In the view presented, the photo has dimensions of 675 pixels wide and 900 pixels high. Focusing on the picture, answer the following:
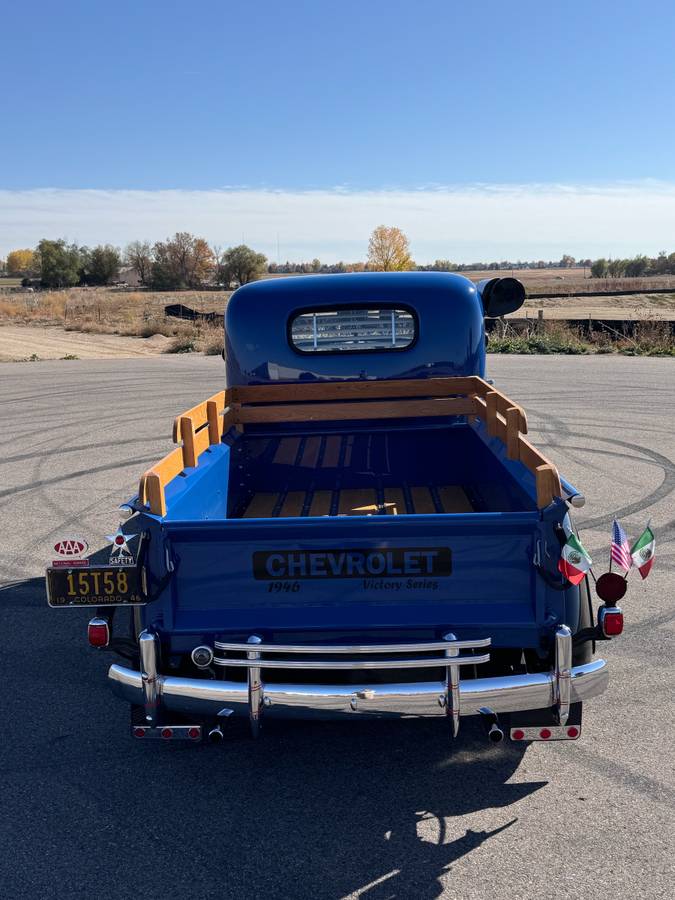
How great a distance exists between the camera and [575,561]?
9.92ft

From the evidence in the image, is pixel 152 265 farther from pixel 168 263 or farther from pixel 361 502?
pixel 361 502

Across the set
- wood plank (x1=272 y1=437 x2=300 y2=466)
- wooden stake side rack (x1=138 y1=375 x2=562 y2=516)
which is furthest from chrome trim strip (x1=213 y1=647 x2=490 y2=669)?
wood plank (x1=272 y1=437 x2=300 y2=466)

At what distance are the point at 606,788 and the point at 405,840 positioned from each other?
93cm

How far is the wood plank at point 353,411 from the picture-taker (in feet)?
19.1

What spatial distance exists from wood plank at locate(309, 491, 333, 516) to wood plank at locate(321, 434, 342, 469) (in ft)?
0.73

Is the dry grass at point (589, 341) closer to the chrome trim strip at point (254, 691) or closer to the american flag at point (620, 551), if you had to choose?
the american flag at point (620, 551)

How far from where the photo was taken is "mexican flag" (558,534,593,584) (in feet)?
9.87

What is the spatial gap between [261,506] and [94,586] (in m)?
2.26

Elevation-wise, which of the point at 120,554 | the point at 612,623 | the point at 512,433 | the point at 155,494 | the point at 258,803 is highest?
the point at 512,433

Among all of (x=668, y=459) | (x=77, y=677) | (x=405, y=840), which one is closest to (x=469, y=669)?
(x=405, y=840)

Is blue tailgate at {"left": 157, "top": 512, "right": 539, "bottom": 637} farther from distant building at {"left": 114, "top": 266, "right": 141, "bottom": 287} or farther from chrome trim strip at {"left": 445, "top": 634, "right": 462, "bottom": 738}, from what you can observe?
distant building at {"left": 114, "top": 266, "right": 141, "bottom": 287}

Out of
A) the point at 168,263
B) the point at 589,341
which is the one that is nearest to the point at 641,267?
the point at 168,263

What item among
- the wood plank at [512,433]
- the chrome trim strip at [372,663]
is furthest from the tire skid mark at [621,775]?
the wood plank at [512,433]

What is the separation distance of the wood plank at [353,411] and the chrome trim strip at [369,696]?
283 centimetres
